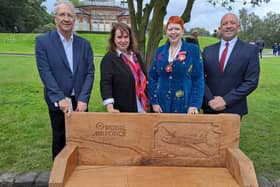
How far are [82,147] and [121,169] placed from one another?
404 mm

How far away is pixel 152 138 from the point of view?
312 centimetres

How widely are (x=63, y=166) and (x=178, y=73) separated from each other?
132 cm

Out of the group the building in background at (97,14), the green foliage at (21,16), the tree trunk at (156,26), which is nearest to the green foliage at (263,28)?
the building in background at (97,14)

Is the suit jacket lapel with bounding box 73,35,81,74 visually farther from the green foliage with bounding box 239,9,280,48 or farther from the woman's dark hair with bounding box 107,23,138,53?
the green foliage with bounding box 239,9,280,48

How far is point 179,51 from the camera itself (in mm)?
3240

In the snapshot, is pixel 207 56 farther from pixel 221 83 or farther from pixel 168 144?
pixel 168 144

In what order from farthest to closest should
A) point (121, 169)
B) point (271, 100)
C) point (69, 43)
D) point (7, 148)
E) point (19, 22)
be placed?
point (19, 22)
point (271, 100)
point (7, 148)
point (69, 43)
point (121, 169)

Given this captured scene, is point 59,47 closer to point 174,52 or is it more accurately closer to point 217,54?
point 174,52

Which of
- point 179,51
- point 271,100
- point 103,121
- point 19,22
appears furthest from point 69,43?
point 19,22

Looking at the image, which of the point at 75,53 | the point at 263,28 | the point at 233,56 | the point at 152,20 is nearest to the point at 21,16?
the point at 263,28

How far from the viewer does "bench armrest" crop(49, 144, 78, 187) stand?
2.57 metres

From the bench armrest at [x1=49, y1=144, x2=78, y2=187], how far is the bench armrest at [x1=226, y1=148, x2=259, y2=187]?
1.34 metres

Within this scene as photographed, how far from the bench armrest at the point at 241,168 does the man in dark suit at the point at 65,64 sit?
142cm

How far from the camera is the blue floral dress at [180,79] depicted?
127 inches
